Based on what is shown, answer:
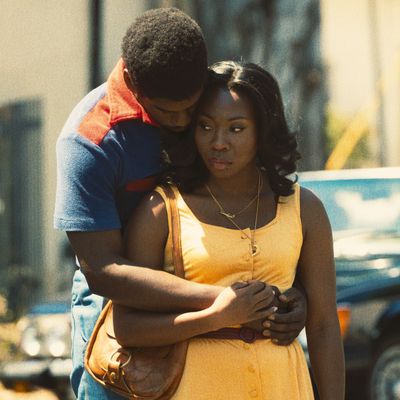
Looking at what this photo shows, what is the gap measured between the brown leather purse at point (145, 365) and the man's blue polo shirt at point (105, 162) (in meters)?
0.10

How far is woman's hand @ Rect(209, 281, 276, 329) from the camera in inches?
118

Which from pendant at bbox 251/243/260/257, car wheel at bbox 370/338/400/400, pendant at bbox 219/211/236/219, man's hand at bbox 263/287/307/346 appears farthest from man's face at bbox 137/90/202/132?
car wheel at bbox 370/338/400/400

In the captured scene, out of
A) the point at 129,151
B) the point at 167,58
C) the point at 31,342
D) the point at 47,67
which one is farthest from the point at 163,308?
the point at 47,67

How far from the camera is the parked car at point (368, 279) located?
22.7 ft

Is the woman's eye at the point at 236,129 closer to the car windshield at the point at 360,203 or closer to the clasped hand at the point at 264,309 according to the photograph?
the clasped hand at the point at 264,309

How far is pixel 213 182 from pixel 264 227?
0.61 ft

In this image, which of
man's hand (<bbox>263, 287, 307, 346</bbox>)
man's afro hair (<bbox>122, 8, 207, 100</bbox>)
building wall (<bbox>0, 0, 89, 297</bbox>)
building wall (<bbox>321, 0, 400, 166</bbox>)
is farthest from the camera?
building wall (<bbox>321, 0, 400, 166</bbox>)

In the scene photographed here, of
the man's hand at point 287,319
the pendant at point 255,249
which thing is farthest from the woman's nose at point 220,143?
the man's hand at point 287,319

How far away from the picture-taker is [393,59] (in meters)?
20.3

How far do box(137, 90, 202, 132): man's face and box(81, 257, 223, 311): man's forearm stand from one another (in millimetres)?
378

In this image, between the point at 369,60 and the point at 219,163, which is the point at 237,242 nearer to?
the point at 219,163

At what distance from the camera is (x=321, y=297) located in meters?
3.25

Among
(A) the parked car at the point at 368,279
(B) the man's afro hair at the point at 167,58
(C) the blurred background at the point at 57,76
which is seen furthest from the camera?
(C) the blurred background at the point at 57,76

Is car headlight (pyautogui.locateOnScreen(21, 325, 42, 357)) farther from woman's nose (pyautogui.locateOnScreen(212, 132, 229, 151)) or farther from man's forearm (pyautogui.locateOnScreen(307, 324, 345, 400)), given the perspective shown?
woman's nose (pyautogui.locateOnScreen(212, 132, 229, 151))
